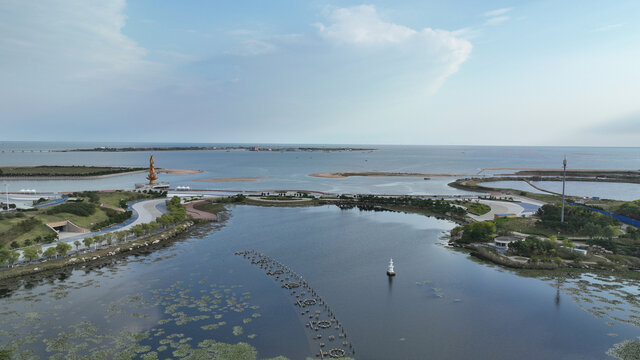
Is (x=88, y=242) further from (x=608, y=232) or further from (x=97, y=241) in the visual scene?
(x=608, y=232)

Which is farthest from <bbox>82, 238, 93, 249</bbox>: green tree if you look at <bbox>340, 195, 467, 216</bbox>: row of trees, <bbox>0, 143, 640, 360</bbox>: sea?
<bbox>340, 195, 467, 216</bbox>: row of trees

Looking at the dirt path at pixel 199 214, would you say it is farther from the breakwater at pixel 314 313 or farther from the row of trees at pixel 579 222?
the row of trees at pixel 579 222

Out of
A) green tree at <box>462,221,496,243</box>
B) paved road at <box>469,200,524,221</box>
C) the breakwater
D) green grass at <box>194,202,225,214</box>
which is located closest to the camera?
the breakwater

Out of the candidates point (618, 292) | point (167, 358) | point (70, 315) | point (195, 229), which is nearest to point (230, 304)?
point (167, 358)

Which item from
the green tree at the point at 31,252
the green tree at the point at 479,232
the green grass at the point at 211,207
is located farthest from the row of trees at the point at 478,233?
the green tree at the point at 31,252

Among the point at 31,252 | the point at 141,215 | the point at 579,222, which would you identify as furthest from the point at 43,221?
the point at 579,222

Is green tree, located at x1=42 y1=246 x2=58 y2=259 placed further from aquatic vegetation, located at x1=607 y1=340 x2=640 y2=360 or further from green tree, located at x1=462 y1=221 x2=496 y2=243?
aquatic vegetation, located at x1=607 y1=340 x2=640 y2=360

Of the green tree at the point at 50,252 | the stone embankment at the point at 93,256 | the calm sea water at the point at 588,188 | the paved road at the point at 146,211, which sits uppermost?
the calm sea water at the point at 588,188
